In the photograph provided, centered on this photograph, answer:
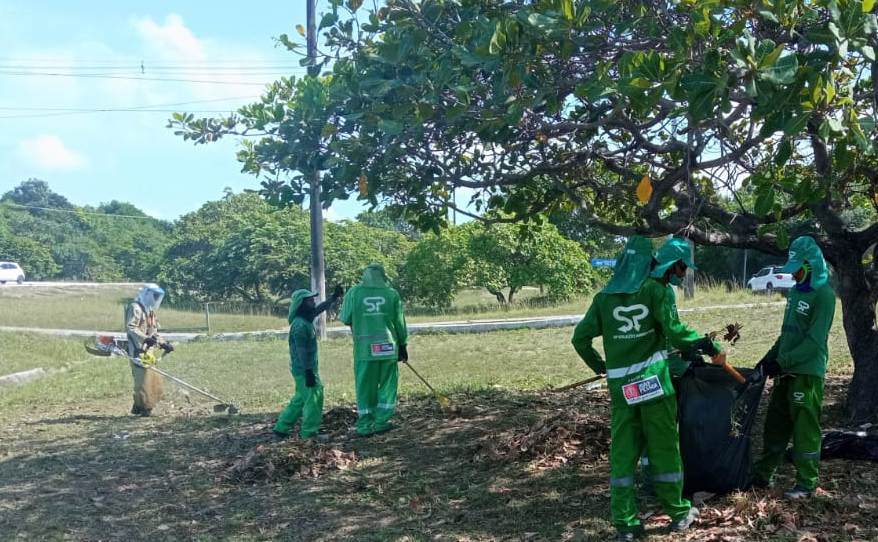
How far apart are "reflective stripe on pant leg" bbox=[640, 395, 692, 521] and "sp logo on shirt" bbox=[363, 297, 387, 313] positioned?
4180mm

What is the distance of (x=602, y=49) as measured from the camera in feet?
18.8

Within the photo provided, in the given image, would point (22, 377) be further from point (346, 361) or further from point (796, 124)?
point (796, 124)

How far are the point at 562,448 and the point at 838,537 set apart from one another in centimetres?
238

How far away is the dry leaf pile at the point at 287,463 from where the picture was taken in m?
7.11

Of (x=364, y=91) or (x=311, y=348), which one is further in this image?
(x=311, y=348)

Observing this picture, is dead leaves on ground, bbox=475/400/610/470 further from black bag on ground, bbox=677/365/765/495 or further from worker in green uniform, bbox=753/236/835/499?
worker in green uniform, bbox=753/236/835/499

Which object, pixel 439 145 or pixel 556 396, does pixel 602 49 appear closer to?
pixel 439 145

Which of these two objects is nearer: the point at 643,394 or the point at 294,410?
the point at 643,394

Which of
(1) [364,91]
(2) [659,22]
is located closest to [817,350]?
(2) [659,22]

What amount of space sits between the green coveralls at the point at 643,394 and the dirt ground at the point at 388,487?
0.31 meters

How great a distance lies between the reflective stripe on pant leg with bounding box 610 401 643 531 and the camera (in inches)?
191

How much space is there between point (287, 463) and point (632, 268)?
3.84 m

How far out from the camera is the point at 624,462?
4883 millimetres

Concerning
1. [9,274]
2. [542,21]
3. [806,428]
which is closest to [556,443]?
[806,428]
